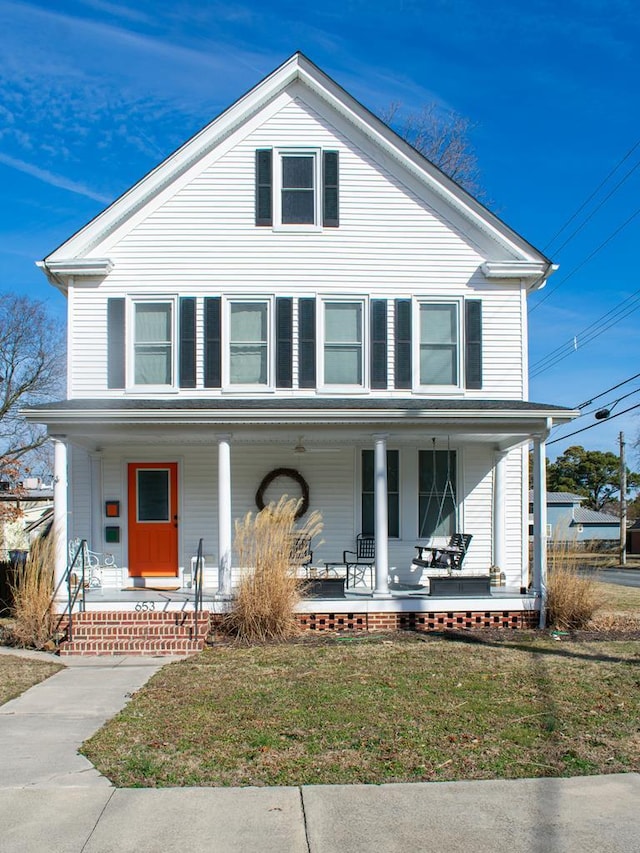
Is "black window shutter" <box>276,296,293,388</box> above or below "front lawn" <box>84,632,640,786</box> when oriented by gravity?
above

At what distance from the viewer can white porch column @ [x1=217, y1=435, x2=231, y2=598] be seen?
1173cm

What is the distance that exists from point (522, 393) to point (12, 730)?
9626 millimetres

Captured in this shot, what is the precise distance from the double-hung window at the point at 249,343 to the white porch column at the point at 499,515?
410cm

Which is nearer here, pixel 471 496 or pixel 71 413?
pixel 71 413

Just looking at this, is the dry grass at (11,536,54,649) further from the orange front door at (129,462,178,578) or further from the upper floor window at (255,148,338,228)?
the upper floor window at (255,148,338,228)

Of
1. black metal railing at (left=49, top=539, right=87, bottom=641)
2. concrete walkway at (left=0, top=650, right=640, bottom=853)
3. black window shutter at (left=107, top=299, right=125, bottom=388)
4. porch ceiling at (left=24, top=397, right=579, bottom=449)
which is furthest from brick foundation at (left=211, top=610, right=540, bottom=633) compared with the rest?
concrete walkway at (left=0, top=650, right=640, bottom=853)

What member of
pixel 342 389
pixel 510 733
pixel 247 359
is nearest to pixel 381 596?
pixel 342 389

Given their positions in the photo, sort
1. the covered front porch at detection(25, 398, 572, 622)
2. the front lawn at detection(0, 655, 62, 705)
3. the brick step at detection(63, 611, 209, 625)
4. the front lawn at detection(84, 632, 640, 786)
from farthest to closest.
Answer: the covered front porch at detection(25, 398, 572, 622), the brick step at detection(63, 611, 209, 625), the front lawn at detection(0, 655, 62, 705), the front lawn at detection(84, 632, 640, 786)

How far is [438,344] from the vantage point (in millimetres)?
13891

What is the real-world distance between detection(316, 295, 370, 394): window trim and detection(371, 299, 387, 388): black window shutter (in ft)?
0.33

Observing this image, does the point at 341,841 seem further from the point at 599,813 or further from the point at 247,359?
the point at 247,359

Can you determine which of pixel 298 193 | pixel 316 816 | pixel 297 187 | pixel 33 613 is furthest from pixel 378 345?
pixel 316 816

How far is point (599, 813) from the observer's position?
4.95m

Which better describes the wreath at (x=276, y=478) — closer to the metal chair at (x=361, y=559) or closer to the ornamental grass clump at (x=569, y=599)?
the metal chair at (x=361, y=559)
